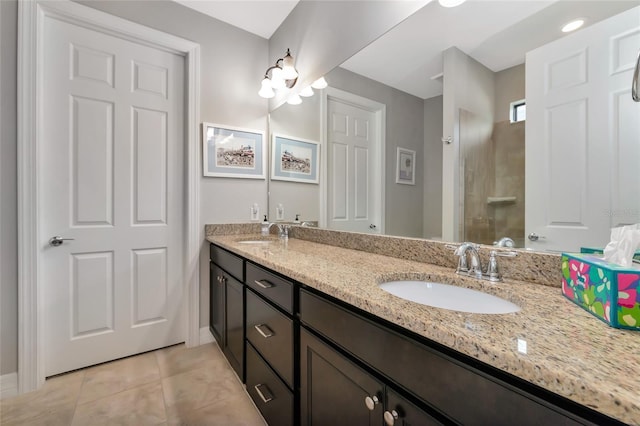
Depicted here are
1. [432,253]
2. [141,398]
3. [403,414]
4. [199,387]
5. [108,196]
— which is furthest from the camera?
[108,196]

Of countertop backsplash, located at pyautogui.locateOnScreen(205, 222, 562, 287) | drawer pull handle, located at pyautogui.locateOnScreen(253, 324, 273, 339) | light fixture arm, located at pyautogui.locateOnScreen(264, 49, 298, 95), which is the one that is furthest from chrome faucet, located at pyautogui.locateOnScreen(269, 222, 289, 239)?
light fixture arm, located at pyautogui.locateOnScreen(264, 49, 298, 95)

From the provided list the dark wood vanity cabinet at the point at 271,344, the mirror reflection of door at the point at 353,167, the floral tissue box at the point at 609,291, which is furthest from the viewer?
the mirror reflection of door at the point at 353,167

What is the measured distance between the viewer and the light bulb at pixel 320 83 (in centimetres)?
180

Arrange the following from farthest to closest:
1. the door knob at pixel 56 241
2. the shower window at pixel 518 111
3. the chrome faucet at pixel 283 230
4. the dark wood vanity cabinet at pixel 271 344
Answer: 1. the chrome faucet at pixel 283 230
2. the door knob at pixel 56 241
3. the dark wood vanity cabinet at pixel 271 344
4. the shower window at pixel 518 111

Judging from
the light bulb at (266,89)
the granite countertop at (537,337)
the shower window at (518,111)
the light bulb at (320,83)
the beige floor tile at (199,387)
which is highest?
the light bulb at (266,89)

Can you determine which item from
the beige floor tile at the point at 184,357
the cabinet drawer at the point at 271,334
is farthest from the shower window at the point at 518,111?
the beige floor tile at the point at 184,357

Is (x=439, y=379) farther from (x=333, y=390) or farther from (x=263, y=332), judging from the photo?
(x=263, y=332)

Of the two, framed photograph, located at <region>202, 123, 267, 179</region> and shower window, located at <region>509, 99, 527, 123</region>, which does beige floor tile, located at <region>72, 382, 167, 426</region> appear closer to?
framed photograph, located at <region>202, 123, 267, 179</region>

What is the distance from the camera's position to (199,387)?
160 centimetres

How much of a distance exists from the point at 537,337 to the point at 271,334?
3.04 feet

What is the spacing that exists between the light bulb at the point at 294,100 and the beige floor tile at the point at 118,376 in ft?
6.96

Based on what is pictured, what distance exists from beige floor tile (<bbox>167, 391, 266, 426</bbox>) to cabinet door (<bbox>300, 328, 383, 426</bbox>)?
23.6 inches

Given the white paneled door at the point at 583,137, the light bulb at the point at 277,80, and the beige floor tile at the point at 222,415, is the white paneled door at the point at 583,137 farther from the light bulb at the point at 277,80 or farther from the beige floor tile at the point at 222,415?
the light bulb at the point at 277,80

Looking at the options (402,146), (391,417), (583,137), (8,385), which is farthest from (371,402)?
(8,385)
